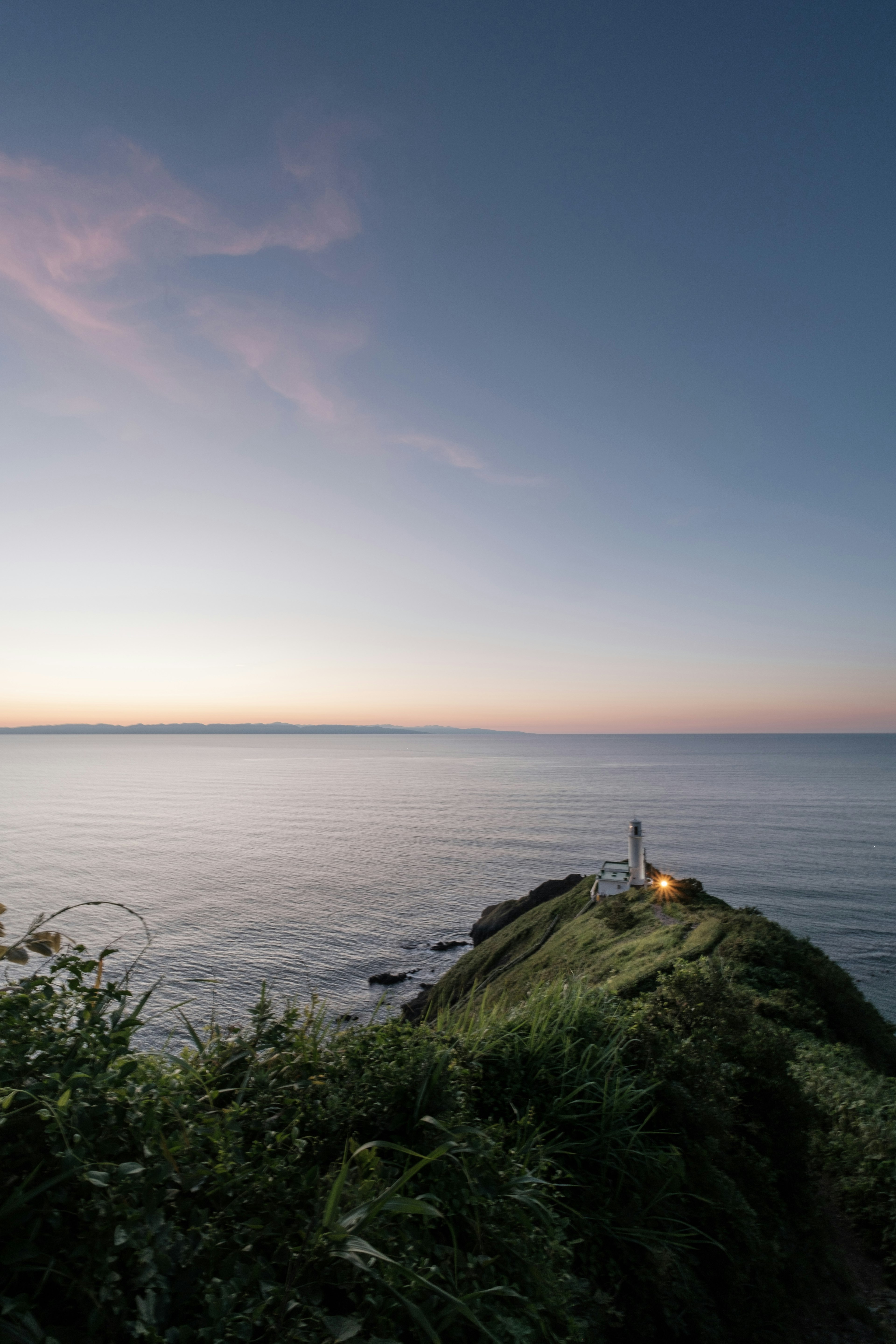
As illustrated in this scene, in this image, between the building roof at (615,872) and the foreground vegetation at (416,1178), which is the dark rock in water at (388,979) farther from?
the foreground vegetation at (416,1178)

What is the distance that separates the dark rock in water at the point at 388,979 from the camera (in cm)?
3212

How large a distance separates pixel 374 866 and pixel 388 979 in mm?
25616

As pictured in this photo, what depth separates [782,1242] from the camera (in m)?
5.88

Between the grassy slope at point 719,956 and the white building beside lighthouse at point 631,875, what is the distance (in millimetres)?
1708

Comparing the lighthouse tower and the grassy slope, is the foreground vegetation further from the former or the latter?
the lighthouse tower

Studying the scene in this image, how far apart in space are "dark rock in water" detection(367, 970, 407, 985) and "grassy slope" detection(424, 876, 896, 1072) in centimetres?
672

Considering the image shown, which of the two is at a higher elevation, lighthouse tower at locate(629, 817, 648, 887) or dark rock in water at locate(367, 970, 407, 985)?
lighthouse tower at locate(629, 817, 648, 887)

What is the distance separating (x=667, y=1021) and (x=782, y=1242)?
1.93 metres

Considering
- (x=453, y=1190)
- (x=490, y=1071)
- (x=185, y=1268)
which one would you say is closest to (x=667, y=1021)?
(x=490, y=1071)

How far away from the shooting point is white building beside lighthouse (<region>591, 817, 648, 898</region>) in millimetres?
26734

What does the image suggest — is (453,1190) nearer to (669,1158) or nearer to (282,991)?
(669,1158)

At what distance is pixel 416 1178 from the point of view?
355 cm

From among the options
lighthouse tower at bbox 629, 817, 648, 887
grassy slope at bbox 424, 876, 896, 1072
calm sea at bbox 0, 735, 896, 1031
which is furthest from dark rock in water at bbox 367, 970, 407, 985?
lighthouse tower at bbox 629, 817, 648, 887

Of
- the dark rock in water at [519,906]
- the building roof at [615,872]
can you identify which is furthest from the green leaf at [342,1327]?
→ the dark rock in water at [519,906]
